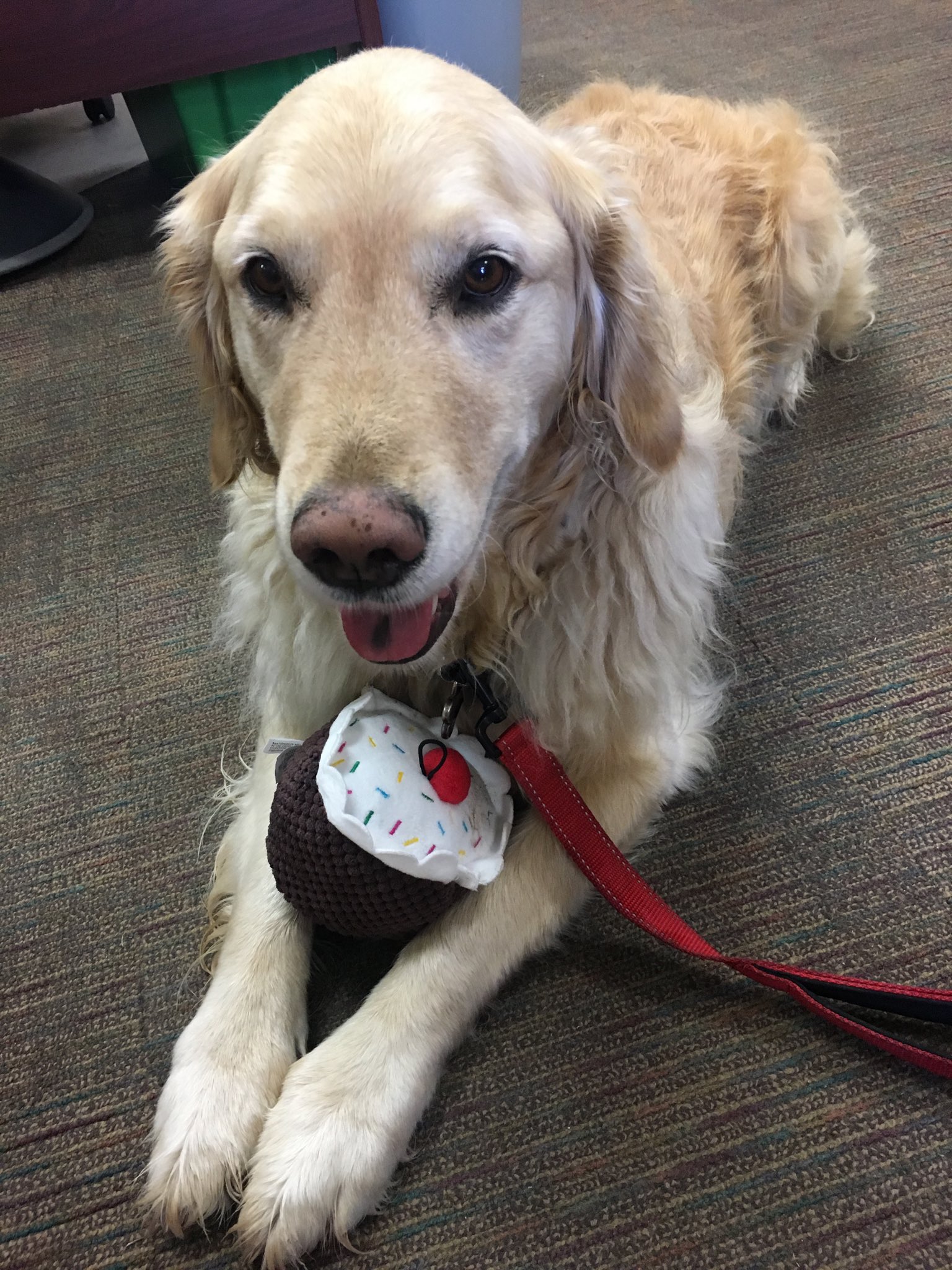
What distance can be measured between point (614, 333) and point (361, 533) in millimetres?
594

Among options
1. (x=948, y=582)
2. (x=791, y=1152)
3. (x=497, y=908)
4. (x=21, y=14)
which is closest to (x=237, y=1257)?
(x=497, y=908)

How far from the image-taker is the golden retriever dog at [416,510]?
1.03 meters

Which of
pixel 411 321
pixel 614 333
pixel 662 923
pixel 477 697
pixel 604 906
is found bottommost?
pixel 604 906

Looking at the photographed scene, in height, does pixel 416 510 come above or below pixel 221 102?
above

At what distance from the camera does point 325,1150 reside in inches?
42.9

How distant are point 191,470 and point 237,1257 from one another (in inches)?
70.6

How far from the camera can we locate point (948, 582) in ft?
6.14

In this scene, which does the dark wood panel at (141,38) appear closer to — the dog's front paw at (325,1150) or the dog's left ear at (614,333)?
the dog's left ear at (614,333)

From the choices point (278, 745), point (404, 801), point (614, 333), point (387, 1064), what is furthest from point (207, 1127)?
point (614, 333)

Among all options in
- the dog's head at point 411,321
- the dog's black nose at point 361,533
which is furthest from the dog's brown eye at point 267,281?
the dog's black nose at point 361,533

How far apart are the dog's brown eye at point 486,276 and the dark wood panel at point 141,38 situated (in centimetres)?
248

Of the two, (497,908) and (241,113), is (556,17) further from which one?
(497,908)

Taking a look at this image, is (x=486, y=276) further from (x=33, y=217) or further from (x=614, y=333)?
(x=33, y=217)

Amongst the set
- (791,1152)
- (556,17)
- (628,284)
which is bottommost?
(791,1152)
